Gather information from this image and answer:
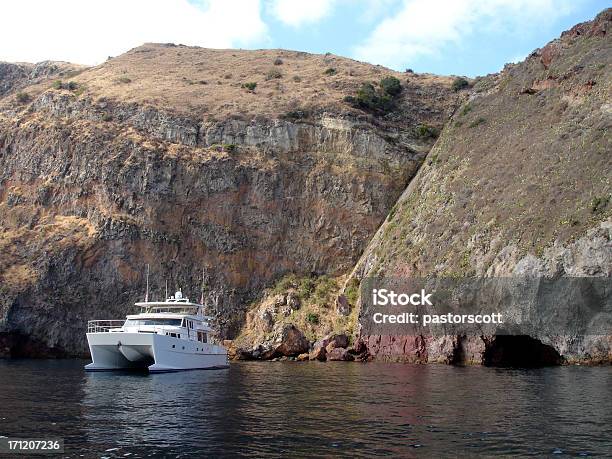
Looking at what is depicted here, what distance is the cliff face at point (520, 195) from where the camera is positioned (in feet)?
160

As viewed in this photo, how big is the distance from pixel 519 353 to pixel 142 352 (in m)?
31.9

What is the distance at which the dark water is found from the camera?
19531mm

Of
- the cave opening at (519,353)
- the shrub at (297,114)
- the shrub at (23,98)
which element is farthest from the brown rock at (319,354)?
the shrub at (23,98)

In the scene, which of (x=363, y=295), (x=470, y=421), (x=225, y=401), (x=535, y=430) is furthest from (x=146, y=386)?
(x=363, y=295)

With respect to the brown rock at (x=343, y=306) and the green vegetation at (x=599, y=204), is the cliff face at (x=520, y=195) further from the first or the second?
the brown rock at (x=343, y=306)

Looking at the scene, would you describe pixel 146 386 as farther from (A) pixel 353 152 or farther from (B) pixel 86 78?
(B) pixel 86 78

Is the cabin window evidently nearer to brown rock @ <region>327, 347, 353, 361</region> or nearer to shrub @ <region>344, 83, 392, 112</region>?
brown rock @ <region>327, 347, 353, 361</region>

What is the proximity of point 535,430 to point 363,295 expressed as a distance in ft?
141

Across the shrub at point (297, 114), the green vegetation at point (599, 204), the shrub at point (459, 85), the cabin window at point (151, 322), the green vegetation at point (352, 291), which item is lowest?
the cabin window at point (151, 322)

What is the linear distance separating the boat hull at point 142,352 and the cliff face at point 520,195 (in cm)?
1879

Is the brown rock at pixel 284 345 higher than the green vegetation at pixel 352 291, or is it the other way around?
the green vegetation at pixel 352 291

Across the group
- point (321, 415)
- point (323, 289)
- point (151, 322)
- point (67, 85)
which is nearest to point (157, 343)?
point (151, 322)

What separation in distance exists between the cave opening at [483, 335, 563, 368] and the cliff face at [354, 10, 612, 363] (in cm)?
18

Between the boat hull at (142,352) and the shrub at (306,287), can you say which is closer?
the boat hull at (142,352)
